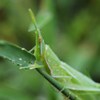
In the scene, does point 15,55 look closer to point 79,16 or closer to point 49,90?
point 49,90

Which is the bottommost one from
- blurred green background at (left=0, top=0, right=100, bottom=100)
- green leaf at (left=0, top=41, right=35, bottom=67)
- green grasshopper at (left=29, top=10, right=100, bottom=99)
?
green leaf at (left=0, top=41, right=35, bottom=67)

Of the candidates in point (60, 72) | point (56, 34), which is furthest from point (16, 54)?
point (56, 34)

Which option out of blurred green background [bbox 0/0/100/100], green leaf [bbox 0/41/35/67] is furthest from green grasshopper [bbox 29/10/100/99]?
blurred green background [bbox 0/0/100/100]

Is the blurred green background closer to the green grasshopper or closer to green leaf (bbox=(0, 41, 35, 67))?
the green grasshopper

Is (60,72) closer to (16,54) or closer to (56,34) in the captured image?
(16,54)

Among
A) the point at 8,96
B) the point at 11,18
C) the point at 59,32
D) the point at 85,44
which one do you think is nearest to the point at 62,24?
the point at 59,32
